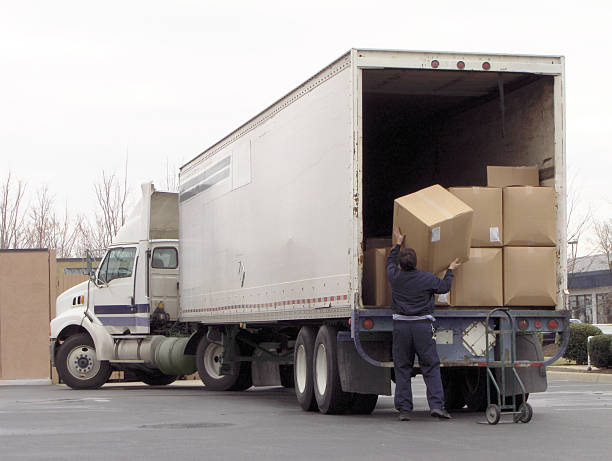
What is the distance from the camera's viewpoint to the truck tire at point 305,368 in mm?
13523

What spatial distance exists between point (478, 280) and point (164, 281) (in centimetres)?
963

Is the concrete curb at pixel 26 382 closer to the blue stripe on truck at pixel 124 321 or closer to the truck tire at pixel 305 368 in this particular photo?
the blue stripe on truck at pixel 124 321

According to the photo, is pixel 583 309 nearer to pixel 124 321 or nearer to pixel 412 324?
pixel 124 321

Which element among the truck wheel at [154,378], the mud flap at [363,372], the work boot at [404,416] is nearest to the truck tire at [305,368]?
the mud flap at [363,372]

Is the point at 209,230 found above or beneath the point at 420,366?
above

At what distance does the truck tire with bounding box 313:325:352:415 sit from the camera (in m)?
12.7

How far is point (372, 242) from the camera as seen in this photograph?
43.7ft

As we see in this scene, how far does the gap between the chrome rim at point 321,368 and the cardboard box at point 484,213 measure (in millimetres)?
2206

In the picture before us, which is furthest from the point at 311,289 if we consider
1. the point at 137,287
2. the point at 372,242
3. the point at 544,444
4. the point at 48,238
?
the point at 48,238

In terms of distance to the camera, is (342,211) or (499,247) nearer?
(342,211)

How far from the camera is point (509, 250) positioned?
40.8 feet

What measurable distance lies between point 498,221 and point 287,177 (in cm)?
296

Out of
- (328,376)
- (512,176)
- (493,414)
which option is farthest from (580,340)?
(493,414)

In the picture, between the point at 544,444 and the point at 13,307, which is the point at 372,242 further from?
the point at 13,307
